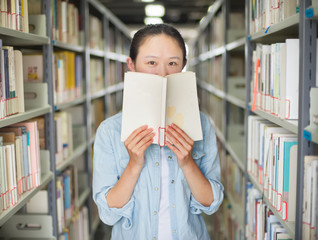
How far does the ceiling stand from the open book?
6.29m

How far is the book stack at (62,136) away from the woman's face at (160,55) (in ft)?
3.86

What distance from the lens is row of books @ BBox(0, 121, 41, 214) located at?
1.66 m

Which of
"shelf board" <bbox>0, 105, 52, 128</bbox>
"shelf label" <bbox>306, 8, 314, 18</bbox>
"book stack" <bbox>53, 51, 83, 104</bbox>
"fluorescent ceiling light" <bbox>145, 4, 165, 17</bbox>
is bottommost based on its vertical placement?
"shelf board" <bbox>0, 105, 52, 128</bbox>

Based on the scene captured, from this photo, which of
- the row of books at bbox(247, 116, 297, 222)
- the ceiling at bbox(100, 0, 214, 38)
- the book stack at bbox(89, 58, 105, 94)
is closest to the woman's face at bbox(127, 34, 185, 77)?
the row of books at bbox(247, 116, 297, 222)

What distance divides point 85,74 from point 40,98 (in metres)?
1.22

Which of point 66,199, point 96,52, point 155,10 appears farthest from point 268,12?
point 155,10

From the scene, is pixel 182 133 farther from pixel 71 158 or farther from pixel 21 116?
pixel 71 158

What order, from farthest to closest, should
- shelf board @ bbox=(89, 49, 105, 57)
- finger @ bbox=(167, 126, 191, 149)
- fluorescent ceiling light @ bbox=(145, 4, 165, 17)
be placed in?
fluorescent ceiling light @ bbox=(145, 4, 165, 17)
shelf board @ bbox=(89, 49, 105, 57)
finger @ bbox=(167, 126, 191, 149)

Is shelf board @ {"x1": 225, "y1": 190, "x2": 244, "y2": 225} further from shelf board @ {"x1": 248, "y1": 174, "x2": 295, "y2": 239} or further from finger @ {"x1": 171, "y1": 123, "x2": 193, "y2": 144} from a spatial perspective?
finger @ {"x1": 171, "y1": 123, "x2": 193, "y2": 144}

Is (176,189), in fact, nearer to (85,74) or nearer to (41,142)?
(41,142)

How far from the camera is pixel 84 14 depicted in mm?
3328

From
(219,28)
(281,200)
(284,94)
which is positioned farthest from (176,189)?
(219,28)

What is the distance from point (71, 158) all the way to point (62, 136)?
0.21 meters

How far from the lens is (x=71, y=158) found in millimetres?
2805
